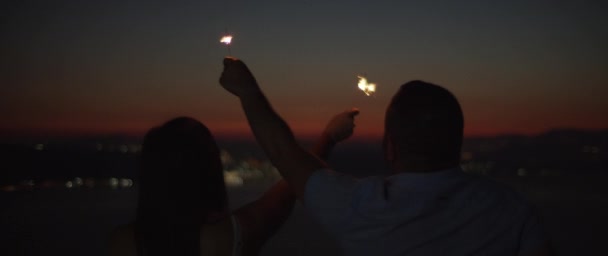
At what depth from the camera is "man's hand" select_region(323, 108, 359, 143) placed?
6.44 ft

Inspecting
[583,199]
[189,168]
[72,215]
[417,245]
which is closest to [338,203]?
[417,245]

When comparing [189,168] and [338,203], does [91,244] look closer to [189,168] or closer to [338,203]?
[189,168]

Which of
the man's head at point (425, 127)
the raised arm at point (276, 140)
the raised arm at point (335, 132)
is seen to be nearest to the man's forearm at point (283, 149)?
the raised arm at point (276, 140)

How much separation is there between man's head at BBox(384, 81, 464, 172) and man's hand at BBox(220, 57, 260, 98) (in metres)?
0.37

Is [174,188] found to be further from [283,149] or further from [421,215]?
[421,215]

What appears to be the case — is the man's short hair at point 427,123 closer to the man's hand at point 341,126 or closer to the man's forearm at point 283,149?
the man's forearm at point 283,149

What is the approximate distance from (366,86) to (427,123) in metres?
0.85

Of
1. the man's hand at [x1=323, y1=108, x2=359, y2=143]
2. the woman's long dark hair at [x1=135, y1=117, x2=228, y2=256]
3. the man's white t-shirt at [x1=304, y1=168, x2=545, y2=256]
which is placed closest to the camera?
the man's white t-shirt at [x1=304, y1=168, x2=545, y2=256]

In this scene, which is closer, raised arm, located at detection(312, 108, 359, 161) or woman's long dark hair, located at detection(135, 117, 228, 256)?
woman's long dark hair, located at detection(135, 117, 228, 256)

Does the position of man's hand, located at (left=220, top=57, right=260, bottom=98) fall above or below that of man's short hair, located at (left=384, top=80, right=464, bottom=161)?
above

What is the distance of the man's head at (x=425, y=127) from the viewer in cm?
134

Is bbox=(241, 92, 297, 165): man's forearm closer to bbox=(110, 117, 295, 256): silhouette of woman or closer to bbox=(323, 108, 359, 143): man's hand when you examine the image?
bbox=(110, 117, 295, 256): silhouette of woman

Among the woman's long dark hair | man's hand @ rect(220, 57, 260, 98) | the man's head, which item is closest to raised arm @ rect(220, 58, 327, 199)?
man's hand @ rect(220, 57, 260, 98)

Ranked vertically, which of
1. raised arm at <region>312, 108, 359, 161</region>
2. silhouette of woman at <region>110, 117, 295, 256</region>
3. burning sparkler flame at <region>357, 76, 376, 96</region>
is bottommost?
silhouette of woman at <region>110, 117, 295, 256</region>
